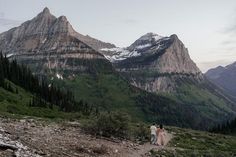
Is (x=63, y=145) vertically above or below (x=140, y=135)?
above

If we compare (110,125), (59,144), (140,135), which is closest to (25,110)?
(140,135)

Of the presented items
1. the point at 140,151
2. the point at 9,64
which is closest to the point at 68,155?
the point at 140,151

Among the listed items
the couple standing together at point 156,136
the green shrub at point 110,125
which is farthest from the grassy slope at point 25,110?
the couple standing together at point 156,136

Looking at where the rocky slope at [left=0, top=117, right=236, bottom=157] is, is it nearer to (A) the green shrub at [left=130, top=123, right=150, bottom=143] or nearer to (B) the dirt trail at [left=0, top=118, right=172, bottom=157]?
(B) the dirt trail at [left=0, top=118, right=172, bottom=157]

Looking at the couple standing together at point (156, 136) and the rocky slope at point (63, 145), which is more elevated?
the rocky slope at point (63, 145)

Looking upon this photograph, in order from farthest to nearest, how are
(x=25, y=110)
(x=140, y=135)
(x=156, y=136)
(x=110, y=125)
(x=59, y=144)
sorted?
(x=25, y=110), (x=140, y=135), (x=156, y=136), (x=110, y=125), (x=59, y=144)

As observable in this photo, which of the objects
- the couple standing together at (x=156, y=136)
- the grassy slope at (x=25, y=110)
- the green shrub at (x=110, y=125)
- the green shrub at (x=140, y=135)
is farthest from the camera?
the grassy slope at (x=25, y=110)

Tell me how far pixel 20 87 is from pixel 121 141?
132 meters

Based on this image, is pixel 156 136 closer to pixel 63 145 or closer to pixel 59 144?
pixel 63 145

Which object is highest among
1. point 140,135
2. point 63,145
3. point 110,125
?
point 110,125

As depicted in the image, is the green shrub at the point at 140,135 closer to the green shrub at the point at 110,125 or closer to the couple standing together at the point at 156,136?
the couple standing together at the point at 156,136

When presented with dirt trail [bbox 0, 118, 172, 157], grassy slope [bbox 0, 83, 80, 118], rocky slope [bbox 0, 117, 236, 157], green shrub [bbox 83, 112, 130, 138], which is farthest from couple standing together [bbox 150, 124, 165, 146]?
grassy slope [bbox 0, 83, 80, 118]

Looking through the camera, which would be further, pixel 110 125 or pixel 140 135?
pixel 140 135

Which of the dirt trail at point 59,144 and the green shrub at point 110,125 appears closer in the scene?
the dirt trail at point 59,144
